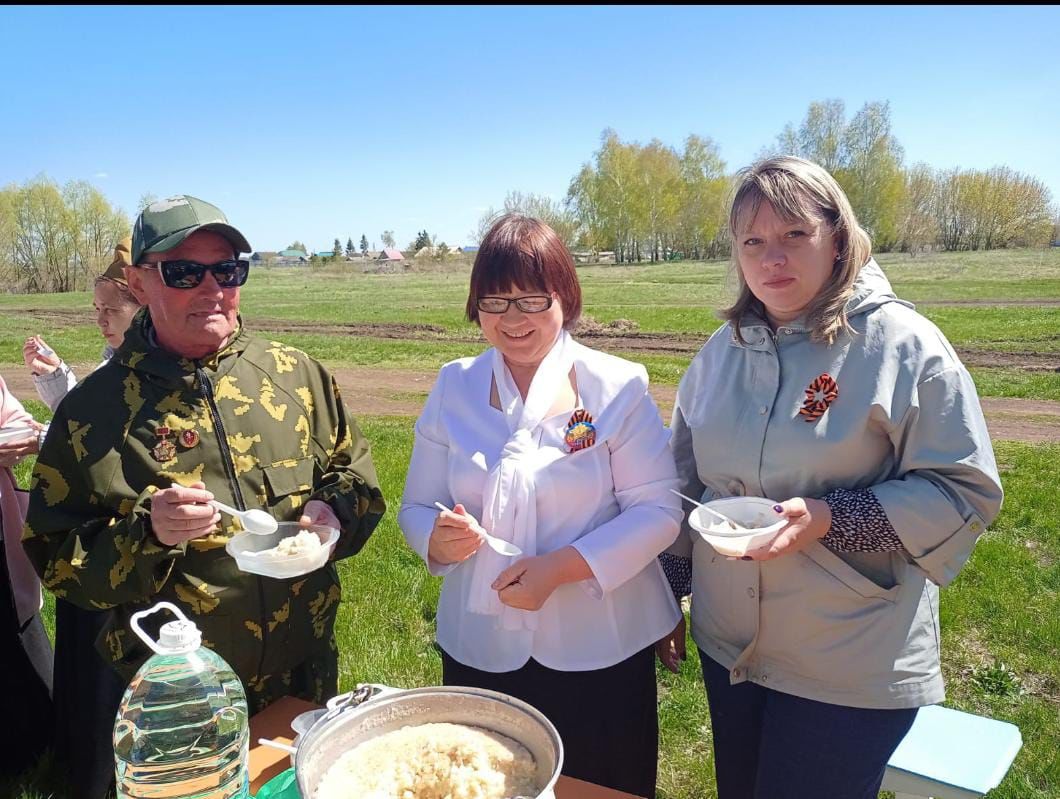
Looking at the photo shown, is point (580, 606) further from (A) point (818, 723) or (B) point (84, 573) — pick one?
(B) point (84, 573)

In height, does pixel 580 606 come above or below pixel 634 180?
below

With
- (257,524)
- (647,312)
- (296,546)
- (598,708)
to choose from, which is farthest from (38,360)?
(647,312)

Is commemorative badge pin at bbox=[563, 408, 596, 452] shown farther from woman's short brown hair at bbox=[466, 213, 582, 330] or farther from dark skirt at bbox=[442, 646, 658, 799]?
dark skirt at bbox=[442, 646, 658, 799]

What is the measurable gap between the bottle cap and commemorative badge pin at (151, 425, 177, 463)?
0.91 m

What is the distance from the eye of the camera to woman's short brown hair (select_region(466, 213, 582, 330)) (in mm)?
2092

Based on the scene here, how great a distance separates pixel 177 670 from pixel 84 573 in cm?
80

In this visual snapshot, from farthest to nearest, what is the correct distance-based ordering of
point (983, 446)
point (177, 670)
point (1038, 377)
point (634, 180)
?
point (634, 180) < point (1038, 377) < point (983, 446) < point (177, 670)

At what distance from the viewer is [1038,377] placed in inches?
441

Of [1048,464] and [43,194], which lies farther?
[43,194]

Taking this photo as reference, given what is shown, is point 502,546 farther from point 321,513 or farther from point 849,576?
point 849,576

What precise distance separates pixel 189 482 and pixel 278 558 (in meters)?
0.49

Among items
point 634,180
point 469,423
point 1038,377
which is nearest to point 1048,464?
point 1038,377

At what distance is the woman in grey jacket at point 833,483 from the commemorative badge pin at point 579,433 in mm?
318

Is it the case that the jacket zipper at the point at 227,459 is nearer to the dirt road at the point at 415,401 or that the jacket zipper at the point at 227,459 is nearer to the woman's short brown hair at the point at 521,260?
the woman's short brown hair at the point at 521,260
